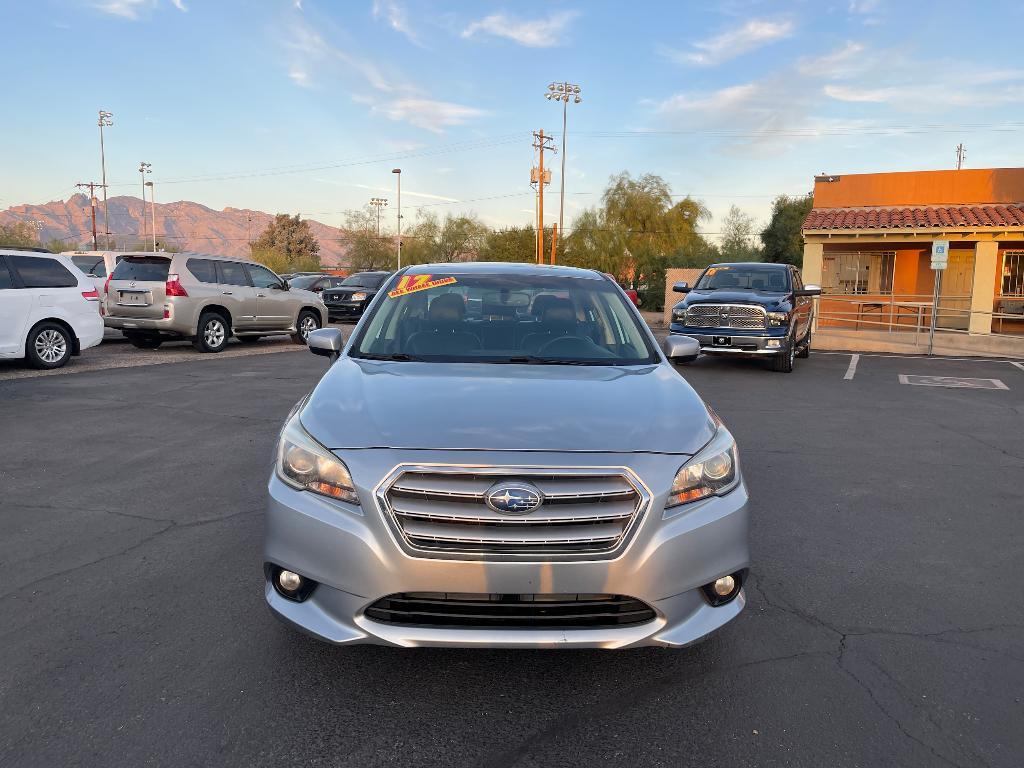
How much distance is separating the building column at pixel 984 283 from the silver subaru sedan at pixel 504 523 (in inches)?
820

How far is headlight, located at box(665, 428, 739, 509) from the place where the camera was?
280cm

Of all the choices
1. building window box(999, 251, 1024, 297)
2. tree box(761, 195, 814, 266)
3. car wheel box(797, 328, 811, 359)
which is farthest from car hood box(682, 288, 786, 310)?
tree box(761, 195, 814, 266)

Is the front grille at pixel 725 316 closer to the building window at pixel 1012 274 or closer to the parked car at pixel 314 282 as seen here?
the building window at pixel 1012 274

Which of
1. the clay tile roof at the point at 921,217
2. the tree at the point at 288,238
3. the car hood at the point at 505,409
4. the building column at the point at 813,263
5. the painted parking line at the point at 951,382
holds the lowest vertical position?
the painted parking line at the point at 951,382

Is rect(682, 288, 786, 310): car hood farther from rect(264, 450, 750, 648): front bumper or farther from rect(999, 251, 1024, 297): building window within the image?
rect(999, 251, 1024, 297): building window

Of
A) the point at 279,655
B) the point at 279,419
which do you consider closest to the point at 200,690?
the point at 279,655

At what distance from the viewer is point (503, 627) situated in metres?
2.66

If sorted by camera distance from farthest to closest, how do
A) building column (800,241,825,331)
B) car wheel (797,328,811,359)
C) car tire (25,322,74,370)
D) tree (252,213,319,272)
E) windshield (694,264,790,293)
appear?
1. tree (252,213,319,272)
2. building column (800,241,825,331)
3. car wheel (797,328,811,359)
4. windshield (694,264,790,293)
5. car tire (25,322,74,370)

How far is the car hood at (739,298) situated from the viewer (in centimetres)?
1330

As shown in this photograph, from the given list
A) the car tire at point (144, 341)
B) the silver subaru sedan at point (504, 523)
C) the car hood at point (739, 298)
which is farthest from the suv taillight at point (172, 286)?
the silver subaru sedan at point (504, 523)

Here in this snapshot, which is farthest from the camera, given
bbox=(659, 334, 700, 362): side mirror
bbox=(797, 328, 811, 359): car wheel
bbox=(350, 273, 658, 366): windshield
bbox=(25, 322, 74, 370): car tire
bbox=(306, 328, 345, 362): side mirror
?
bbox=(797, 328, 811, 359): car wheel

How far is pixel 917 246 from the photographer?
74.8 ft

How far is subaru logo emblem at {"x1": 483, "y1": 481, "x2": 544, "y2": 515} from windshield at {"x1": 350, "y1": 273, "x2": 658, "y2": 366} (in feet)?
4.53

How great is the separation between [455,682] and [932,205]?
2448 centimetres
